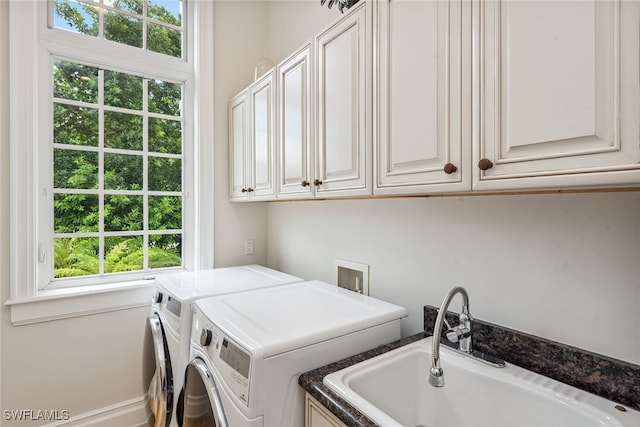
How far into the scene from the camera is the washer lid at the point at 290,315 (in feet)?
3.24

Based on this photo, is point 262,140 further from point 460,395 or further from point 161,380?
point 460,395

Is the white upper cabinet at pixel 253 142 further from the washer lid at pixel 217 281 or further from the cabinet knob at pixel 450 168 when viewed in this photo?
the cabinet knob at pixel 450 168

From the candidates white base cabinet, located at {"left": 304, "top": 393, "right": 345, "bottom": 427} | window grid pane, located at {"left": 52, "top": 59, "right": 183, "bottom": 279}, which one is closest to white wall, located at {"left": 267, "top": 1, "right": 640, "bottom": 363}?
white base cabinet, located at {"left": 304, "top": 393, "right": 345, "bottom": 427}

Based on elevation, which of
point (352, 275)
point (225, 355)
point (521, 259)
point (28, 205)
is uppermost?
point (28, 205)

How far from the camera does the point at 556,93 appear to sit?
2.18 feet

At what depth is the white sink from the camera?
0.80m

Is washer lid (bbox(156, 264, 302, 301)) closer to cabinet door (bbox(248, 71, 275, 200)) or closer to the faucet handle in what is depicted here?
cabinet door (bbox(248, 71, 275, 200))

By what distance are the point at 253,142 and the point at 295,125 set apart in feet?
1.57

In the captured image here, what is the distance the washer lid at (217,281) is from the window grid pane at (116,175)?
0.42 m

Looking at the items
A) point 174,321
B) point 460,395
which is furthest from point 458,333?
point 174,321

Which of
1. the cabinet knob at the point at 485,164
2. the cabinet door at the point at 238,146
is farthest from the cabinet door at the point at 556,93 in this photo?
the cabinet door at the point at 238,146

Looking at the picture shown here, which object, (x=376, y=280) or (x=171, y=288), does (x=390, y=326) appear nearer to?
(x=376, y=280)

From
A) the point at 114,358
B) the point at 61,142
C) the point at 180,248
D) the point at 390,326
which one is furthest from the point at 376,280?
the point at 61,142

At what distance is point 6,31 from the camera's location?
1624 millimetres
